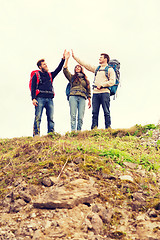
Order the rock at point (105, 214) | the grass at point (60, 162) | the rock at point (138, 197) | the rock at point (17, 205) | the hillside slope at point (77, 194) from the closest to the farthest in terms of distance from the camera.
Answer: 1. the hillside slope at point (77, 194)
2. the rock at point (105, 214)
3. the rock at point (17, 205)
4. the rock at point (138, 197)
5. the grass at point (60, 162)

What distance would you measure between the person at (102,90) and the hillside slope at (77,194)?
4086mm

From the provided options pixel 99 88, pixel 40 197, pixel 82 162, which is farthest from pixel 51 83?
pixel 40 197

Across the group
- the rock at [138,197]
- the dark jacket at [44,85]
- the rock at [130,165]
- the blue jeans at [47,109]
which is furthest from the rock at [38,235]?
the dark jacket at [44,85]

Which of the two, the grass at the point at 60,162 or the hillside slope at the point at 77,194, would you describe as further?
the grass at the point at 60,162

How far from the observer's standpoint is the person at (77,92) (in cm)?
994

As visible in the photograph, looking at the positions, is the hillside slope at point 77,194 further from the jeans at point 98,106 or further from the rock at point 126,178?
the jeans at point 98,106

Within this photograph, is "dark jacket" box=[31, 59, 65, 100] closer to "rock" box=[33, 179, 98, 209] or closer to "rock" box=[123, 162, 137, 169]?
"rock" box=[123, 162, 137, 169]

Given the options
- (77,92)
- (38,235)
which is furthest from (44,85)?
(38,235)

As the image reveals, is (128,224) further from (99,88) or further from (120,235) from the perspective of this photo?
(99,88)

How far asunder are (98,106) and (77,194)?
6.06 meters

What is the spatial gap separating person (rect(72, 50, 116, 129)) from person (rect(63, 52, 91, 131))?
1.09 ft

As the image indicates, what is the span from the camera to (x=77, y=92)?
9922 millimetres

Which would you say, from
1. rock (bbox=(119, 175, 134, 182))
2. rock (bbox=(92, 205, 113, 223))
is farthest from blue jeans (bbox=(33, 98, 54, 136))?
rock (bbox=(92, 205, 113, 223))

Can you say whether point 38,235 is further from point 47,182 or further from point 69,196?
point 47,182
